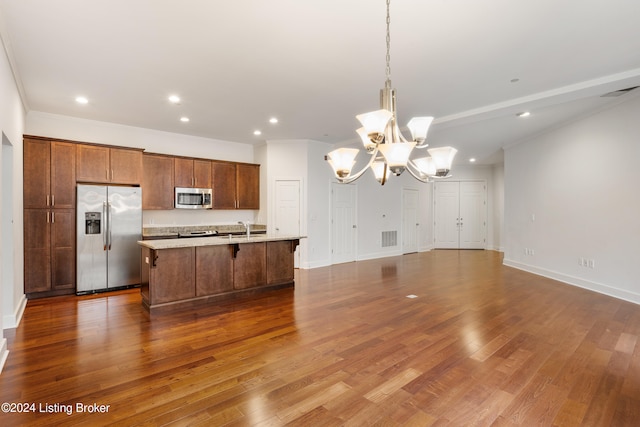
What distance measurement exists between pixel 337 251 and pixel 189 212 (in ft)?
11.6

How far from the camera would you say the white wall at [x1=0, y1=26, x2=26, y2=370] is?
3.35 meters

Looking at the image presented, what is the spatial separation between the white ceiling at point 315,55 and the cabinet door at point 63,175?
651 millimetres

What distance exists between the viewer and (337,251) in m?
7.68

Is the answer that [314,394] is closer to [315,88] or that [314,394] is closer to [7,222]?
[315,88]

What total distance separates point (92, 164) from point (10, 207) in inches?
66.7

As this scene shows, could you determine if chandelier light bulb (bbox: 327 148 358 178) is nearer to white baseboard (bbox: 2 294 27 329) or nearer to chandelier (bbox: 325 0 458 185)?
chandelier (bbox: 325 0 458 185)

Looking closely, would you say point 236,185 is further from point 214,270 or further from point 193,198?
point 214,270

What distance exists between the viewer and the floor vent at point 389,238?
29.0 feet

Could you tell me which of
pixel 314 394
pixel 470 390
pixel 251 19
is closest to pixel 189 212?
pixel 251 19

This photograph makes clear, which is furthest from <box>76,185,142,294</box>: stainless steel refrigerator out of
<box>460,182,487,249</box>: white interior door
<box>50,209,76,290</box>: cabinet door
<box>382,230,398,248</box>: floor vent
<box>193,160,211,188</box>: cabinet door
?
<box>460,182,487,249</box>: white interior door

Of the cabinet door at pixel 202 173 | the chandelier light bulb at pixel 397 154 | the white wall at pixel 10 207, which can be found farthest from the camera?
the cabinet door at pixel 202 173

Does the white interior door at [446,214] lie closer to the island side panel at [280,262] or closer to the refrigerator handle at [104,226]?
the island side panel at [280,262]

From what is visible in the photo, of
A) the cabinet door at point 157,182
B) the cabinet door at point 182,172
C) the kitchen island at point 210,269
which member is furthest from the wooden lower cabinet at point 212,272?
the cabinet door at point 182,172

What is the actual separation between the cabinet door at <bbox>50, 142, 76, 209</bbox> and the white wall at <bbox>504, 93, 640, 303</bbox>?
8.41m
